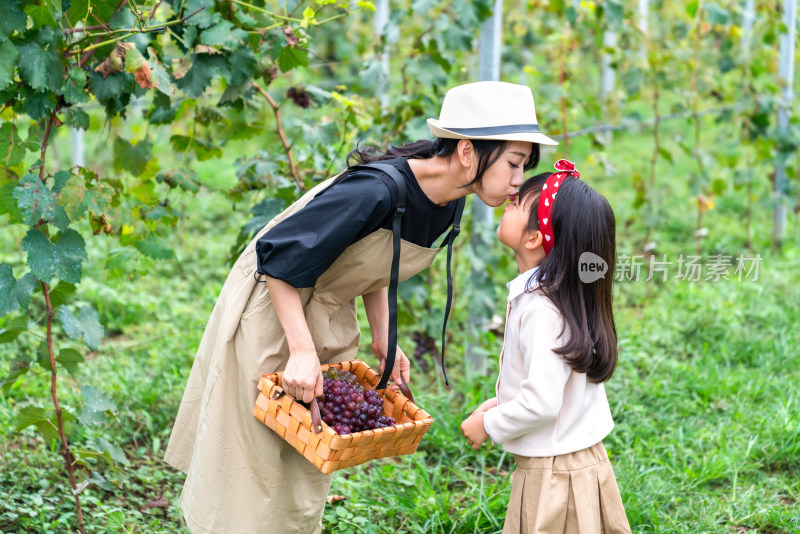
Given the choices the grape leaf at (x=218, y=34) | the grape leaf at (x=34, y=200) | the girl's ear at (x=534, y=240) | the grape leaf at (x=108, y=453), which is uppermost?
the grape leaf at (x=218, y=34)

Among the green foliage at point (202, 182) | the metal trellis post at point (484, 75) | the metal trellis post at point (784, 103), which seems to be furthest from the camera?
the metal trellis post at point (784, 103)

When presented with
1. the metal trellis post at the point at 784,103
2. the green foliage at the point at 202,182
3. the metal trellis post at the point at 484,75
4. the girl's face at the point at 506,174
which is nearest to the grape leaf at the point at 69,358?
the green foliage at the point at 202,182

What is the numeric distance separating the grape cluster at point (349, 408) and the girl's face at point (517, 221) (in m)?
0.49

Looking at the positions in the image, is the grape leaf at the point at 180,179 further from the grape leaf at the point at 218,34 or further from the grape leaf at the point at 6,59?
the grape leaf at the point at 6,59

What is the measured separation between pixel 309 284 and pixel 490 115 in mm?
543

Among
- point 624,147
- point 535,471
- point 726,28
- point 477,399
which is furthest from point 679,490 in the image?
point 624,147

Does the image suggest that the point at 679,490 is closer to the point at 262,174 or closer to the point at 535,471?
the point at 535,471

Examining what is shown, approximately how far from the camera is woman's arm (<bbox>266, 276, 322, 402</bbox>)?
1.77 m

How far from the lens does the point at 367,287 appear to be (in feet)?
6.55

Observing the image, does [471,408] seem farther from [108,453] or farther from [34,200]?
[34,200]

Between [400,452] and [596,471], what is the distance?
46 centimetres

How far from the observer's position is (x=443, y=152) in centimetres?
189

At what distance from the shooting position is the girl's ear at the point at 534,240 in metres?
1.89

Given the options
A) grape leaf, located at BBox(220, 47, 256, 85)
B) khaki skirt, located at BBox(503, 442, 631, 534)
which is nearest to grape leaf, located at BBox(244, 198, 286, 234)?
grape leaf, located at BBox(220, 47, 256, 85)
